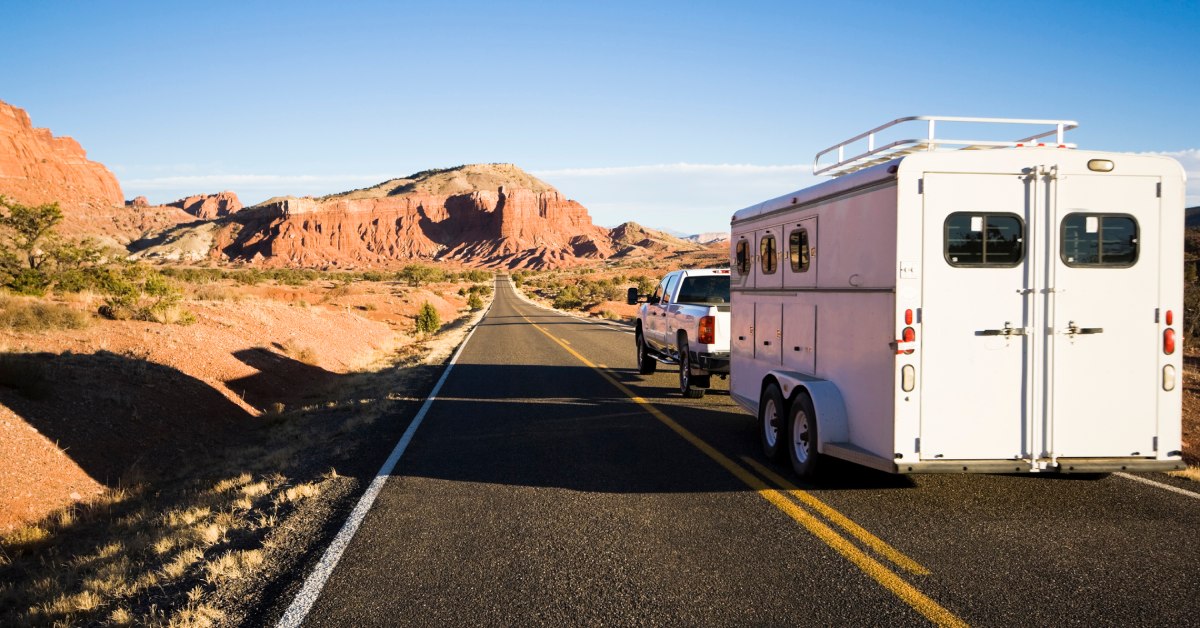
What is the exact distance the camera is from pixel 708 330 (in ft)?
39.4

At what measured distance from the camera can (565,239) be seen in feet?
634

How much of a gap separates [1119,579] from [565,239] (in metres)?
190

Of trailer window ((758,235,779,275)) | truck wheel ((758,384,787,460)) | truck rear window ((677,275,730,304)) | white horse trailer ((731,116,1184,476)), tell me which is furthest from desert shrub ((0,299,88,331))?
white horse trailer ((731,116,1184,476))

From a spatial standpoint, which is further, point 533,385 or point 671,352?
point 533,385

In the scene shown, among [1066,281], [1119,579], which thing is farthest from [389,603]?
[1066,281]

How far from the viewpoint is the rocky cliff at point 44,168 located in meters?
139

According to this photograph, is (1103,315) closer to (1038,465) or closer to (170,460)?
(1038,465)

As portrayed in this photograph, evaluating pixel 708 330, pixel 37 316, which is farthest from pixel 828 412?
pixel 37 316

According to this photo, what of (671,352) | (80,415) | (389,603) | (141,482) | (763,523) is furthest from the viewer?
(671,352)

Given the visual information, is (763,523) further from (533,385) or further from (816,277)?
(533,385)

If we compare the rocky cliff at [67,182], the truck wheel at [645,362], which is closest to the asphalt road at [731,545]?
the truck wheel at [645,362]

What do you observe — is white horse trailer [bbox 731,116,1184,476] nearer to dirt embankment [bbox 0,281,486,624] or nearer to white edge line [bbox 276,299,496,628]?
white edge line [bbox 276,299,496,628]

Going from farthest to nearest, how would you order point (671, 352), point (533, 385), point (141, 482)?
point (533, 385), point (671, 352), point (141, 482)

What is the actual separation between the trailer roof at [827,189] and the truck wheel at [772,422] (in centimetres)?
192
